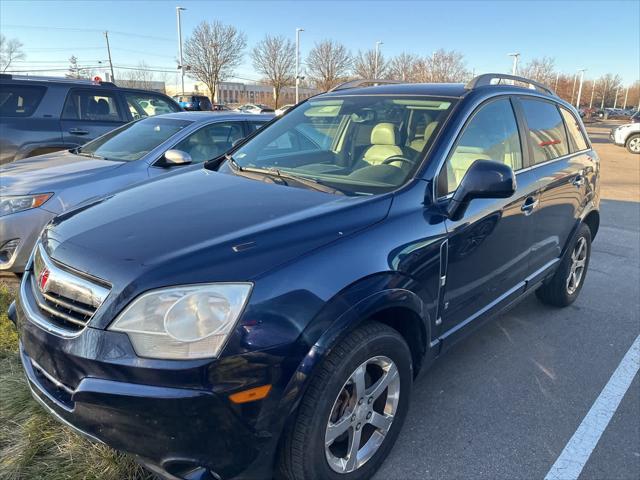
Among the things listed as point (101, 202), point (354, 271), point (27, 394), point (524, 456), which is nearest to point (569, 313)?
point (524, 456)

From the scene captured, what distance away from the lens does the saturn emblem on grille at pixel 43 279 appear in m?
2.06

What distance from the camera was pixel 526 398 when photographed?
10.1 ft

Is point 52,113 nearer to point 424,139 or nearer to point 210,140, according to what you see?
point 210,140

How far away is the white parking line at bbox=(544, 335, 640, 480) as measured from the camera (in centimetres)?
247

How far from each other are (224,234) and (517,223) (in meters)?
Answer: 2.02

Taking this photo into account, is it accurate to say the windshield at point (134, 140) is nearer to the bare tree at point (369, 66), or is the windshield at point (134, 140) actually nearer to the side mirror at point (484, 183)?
the side mirror at point (484, 183)

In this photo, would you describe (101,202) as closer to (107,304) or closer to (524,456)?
(107,304)

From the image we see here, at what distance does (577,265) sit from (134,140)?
15.6 feet

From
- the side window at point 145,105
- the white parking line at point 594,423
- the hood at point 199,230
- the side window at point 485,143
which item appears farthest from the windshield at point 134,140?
the white parking line at point 594,423

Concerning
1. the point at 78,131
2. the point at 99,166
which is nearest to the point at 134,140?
the point at 99,166

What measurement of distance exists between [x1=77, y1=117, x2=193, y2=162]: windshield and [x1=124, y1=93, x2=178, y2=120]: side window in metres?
1.84

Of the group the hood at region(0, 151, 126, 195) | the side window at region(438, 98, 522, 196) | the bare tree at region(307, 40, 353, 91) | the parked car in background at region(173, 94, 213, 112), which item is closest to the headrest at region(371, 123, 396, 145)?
the side window at region(438, 98, 522, 196)

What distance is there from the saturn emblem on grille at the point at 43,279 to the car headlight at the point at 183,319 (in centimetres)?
56

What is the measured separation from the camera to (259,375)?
1.70 meters
